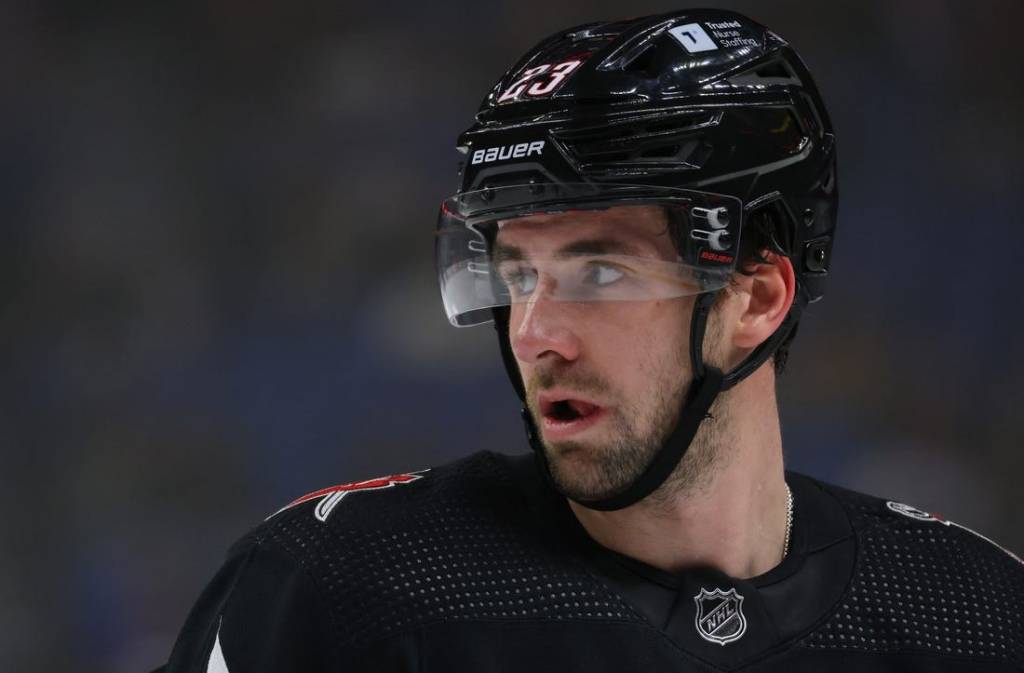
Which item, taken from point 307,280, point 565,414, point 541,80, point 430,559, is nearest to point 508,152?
point 541,80

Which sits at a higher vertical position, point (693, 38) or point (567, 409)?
point (693, 38)

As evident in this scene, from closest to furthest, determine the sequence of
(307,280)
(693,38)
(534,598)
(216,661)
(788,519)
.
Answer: (216,661) → (534,598) → (693,38) → (788,519) → (307,280)

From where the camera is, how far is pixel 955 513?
342cm

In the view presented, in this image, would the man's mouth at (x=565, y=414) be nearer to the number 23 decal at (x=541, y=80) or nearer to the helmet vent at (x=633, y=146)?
the helmet vent at (x=633, y=146)

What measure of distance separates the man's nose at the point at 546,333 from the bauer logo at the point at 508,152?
7.0 inches

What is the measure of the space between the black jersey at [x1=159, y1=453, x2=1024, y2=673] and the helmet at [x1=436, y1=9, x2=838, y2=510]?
0.13 m

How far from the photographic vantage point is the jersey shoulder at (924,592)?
1.89 meters

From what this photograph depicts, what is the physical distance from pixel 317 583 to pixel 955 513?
7.06 ft

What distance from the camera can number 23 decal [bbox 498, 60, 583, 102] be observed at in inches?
71.7

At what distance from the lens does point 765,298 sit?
1911 millimetres

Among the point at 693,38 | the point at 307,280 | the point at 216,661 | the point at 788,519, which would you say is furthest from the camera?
the point at 307,280

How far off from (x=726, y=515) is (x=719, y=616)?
14 centimetres

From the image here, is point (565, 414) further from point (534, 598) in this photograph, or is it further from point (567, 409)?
point (534, 598)

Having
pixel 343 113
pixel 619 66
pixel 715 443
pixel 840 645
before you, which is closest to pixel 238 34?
pixel 343 113
